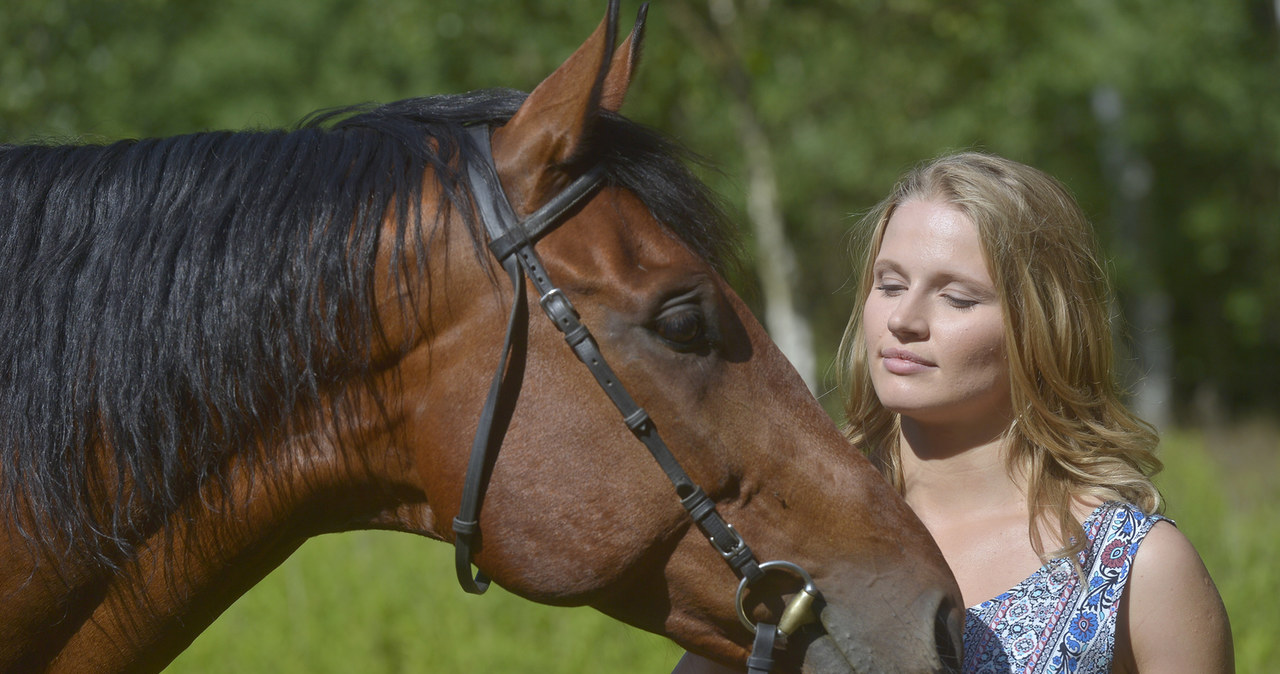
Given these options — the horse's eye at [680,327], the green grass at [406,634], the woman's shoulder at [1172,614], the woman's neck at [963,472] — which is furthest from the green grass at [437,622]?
the horse's eye at [680,327]

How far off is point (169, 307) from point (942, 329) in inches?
55.1

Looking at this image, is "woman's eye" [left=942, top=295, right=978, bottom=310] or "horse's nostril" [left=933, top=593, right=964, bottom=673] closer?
"horse's nostril" [left=933, top=593, right=964, bottom=673]

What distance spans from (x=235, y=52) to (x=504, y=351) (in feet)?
53.6

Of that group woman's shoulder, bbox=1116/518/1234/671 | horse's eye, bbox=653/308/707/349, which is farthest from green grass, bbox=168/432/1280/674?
horse's eye, bbox=653/308/707/349

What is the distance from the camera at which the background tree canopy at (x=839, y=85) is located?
11328 mm

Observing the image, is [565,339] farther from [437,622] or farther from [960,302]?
[437,622]

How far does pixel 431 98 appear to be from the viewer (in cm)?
186

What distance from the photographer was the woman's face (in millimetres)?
1936

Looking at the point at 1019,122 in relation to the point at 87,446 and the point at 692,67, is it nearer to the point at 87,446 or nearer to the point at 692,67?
the point at 692,67

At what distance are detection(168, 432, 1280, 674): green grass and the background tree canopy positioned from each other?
3.40 m

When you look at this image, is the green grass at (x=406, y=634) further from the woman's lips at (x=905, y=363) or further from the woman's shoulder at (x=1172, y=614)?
the woman's shoulder at (x=1172, y=614)

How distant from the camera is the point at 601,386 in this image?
161cm

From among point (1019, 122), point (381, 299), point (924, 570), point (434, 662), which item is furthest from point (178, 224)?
point (1019, 122)

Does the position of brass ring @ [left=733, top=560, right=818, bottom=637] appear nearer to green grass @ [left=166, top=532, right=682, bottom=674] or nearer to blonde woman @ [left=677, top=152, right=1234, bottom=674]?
blonde woman @ [left=677, top=152, right=1234, bottom=674]
